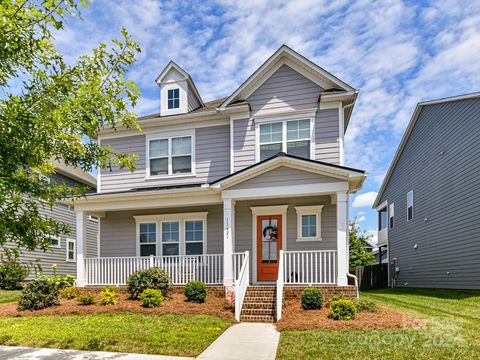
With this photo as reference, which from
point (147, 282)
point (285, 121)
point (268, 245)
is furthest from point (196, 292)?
point (285, 121)

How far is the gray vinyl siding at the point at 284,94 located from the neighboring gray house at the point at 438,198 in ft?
22.4

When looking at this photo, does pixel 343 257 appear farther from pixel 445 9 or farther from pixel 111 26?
pixel 111 26

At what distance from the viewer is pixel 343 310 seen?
810 cm

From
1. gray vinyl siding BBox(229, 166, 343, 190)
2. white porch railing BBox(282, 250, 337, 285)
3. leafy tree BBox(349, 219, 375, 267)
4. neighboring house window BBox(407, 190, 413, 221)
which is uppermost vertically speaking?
gray vinyl siding BBox(229, 166, 343, 190)

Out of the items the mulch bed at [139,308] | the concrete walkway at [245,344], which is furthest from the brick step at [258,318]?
the concrete walkway at [245,344]

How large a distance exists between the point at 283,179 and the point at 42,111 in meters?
7.34

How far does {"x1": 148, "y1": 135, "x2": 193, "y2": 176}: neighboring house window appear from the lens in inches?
526

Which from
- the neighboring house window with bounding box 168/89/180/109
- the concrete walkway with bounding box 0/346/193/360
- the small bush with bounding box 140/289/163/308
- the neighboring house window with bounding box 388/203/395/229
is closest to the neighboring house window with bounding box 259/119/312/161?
the neighboring house window with bounding box 168/89/180/109

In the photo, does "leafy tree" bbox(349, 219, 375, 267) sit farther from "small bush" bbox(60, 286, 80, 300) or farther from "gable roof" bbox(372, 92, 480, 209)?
"small bush" bbox(60, 286, 80, 300)

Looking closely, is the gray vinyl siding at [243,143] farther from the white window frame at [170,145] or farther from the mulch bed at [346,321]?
the mulch bed at [346,321]

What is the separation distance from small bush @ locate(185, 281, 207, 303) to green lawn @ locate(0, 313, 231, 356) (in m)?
1.51

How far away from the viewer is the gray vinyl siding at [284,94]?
12055mm

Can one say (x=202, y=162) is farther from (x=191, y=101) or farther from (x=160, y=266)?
(x=160, y=266)

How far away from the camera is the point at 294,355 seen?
5926 millimetres
